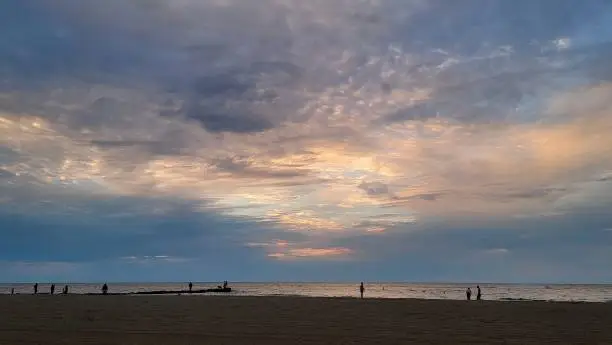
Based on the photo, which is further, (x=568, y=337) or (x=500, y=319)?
(x=500, y=319)

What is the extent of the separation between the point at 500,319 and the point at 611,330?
5824 mm

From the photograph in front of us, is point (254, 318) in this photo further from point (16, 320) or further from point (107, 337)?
point (16, 320)

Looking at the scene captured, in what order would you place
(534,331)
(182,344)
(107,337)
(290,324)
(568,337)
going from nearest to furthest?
(182,344)
(107,337)
(568,337)
(534,331)
(290,324)

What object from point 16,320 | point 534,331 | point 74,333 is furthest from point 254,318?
point 534,331

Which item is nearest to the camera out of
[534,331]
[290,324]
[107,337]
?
[107,337]

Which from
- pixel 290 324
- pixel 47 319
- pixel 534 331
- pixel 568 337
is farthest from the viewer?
pixel 47 319

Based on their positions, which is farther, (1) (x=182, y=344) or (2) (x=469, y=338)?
(2) (x=469, y=338)

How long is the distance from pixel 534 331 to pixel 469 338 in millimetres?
4449

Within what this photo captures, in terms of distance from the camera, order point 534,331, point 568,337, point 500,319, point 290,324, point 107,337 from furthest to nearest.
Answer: point 500,319
point 290,324
point 534,331
point 568,337
point 107,337

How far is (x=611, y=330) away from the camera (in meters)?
23.0

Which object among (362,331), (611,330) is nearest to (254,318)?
(362,331)

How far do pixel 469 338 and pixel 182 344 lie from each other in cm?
1014

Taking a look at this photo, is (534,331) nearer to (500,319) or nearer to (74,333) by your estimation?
(500,319)

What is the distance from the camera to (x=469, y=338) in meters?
19.6
